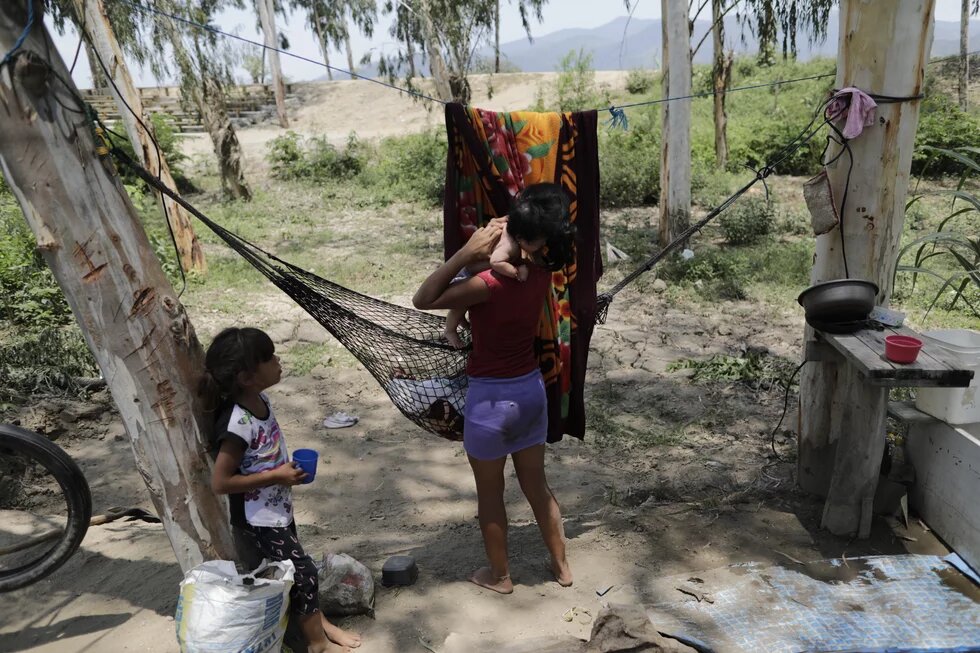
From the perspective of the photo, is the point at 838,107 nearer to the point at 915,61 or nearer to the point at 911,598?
the point at 915,61

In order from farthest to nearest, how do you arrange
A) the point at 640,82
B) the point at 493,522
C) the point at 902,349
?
the point at 640,82 → the point at 493,522 → the point at 902,349

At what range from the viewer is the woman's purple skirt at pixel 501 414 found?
2084 millimetres

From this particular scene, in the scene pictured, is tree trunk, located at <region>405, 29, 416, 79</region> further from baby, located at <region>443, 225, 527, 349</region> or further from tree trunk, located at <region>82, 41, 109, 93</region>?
baby, located at <region>443, 225, 527, 349</region>

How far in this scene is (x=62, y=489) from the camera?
215 cm

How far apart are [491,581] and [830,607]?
1.04 m

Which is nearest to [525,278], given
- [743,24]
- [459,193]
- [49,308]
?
[459,193]

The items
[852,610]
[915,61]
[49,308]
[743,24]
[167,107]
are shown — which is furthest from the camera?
[167,107]

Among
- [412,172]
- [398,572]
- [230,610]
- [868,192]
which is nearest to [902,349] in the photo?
[868,192]

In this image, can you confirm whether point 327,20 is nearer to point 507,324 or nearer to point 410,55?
point 410,55

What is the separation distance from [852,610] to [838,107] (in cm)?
162

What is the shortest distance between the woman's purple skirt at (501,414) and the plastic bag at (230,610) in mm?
632

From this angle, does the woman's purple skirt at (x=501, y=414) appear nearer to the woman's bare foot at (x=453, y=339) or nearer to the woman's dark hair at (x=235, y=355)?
the woman's bare foot at (x=453, y=339)

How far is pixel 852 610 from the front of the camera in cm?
214

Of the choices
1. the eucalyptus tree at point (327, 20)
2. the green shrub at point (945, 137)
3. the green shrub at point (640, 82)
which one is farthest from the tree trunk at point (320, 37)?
the green shrub at point (945, 137)
